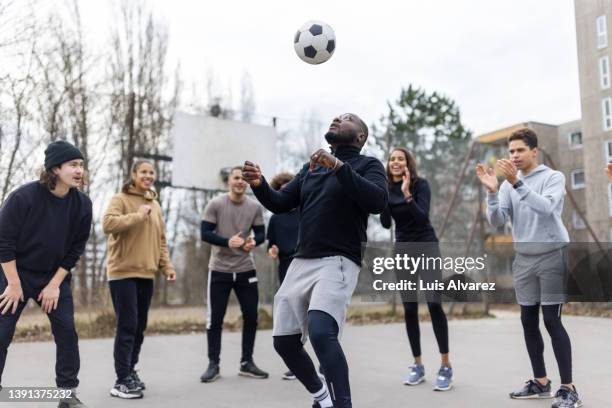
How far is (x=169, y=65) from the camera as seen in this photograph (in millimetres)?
15367

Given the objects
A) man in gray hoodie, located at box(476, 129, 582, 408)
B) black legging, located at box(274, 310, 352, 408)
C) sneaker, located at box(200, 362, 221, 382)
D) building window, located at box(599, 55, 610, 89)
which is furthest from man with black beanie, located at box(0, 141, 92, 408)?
building window, located at box(599, 55, 610, 89)

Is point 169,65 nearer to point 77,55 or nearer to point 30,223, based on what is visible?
point 77,55

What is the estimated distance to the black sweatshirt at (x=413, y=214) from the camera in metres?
4.70

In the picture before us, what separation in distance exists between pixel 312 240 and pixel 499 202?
5.83 ft

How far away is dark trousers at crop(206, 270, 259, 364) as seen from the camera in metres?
5.26

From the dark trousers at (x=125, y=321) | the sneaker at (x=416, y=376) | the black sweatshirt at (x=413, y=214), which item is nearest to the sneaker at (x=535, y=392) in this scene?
the sneaker at (x=416, y=376)

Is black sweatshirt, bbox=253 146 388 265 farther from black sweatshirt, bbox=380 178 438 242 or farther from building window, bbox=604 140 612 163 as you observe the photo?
building window, bbox=604 140 612 163

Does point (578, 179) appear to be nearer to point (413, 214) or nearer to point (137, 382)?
point (413, 214)

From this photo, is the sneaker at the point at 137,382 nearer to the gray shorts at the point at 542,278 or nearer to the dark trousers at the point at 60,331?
the dark trousers at the point at 60,331

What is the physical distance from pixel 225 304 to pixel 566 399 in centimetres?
286

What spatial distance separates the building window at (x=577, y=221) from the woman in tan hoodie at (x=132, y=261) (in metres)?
9.44

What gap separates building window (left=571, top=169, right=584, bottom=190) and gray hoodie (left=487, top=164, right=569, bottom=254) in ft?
27.5

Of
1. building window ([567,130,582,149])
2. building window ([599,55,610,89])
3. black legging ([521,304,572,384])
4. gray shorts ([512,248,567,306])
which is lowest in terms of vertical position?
black legging ([521,304,572,384])

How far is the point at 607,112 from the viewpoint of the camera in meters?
10.3
